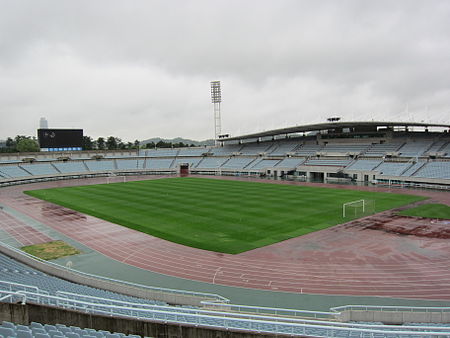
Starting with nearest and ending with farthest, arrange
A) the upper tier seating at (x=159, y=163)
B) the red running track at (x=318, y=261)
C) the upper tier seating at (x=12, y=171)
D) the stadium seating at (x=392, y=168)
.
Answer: the red running track at (x=318, y=261), the stadium seating at (x=392, y=168), the upper tier seating at (x=12, y=171), the upper tier seating at (x=159, y=163)

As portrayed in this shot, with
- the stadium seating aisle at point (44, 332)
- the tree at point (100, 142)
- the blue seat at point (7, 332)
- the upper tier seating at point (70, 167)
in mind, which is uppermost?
the tree at point (100, 142)

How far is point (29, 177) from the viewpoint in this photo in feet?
195

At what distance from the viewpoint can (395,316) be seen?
36.8ft

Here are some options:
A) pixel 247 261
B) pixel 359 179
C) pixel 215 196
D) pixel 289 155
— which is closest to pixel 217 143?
pixel 289 155

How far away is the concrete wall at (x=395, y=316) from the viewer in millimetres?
11016

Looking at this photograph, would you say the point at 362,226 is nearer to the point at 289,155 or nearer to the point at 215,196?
the point at 215,196

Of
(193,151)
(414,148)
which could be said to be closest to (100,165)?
(193,151)

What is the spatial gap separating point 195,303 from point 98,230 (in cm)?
1470

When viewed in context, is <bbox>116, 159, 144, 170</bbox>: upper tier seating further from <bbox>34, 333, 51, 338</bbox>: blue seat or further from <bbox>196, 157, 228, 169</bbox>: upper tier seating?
<bbox>34, 333, 51, 338</bbox>: blue seat

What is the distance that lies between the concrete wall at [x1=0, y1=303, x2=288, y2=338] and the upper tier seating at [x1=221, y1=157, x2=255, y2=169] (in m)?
60.6

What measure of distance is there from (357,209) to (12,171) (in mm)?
58990

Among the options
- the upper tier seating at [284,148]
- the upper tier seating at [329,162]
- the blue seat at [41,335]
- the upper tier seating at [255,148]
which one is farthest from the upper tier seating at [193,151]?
the blue seat at [41,335]

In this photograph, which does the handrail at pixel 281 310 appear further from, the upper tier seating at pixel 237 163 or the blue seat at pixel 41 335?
the upper tier seating at pixel 237 163

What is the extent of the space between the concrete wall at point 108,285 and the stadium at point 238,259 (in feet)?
0.18
